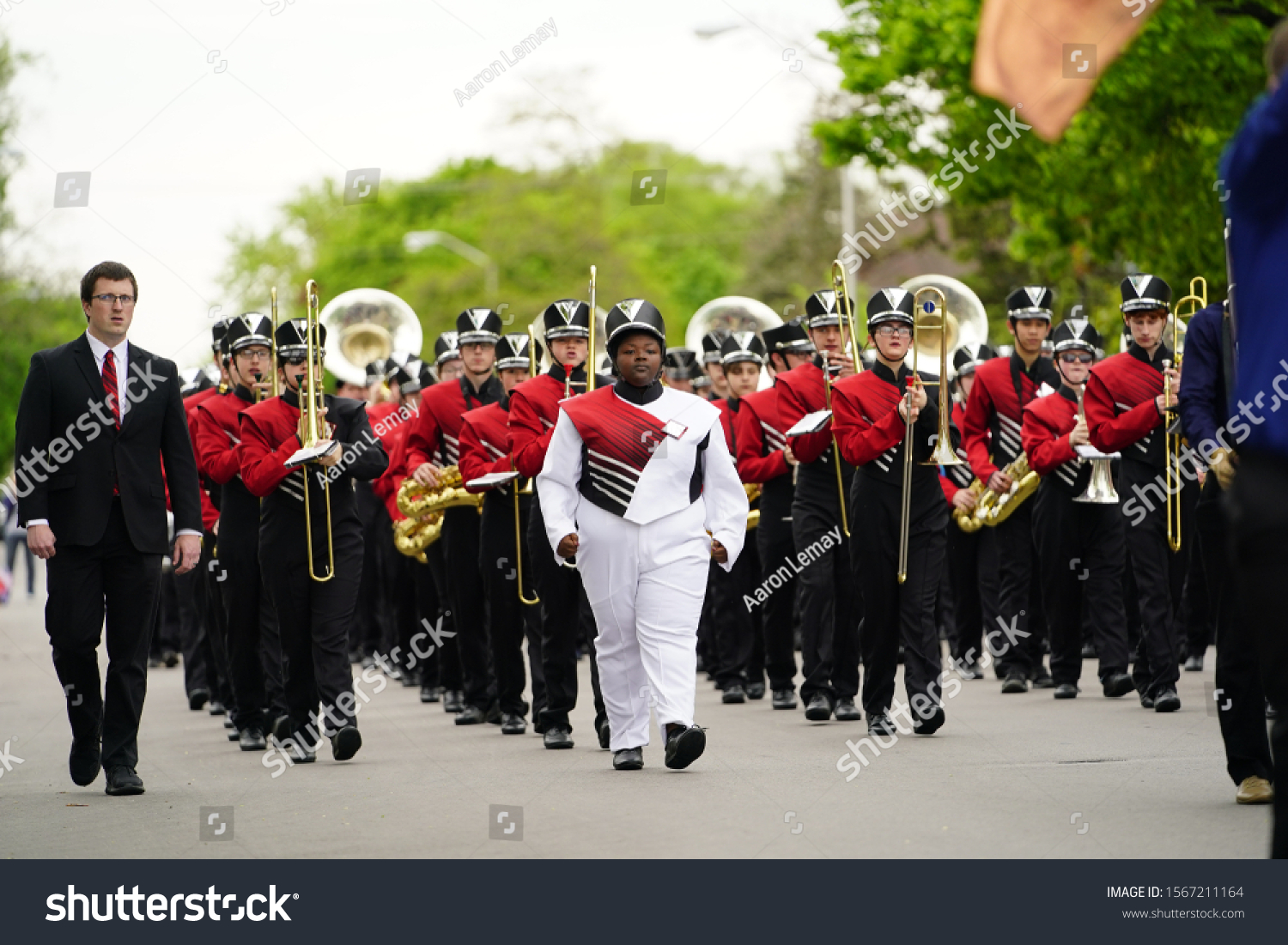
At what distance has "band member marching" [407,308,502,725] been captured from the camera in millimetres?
13188

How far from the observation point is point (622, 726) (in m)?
10.3

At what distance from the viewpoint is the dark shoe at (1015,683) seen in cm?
1425

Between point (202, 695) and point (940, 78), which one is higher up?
Answer: point (940, 78)

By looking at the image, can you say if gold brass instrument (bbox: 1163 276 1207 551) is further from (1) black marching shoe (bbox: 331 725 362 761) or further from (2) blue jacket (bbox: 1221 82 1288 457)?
(2) blue jacket (bbox: 1221 82 1288 457)

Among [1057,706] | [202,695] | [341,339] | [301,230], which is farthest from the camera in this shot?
[301,230]

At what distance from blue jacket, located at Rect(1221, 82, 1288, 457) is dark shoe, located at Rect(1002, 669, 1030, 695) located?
8.83m

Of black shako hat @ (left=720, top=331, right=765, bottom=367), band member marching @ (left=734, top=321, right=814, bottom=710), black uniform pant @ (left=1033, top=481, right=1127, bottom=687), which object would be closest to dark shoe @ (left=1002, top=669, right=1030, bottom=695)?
black uniform pant @ (left=1033, top=481, right=1127, bottom=687)

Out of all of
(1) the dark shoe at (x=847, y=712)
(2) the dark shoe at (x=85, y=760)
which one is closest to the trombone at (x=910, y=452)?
(1) the dark shoe at (x=847, y=712)

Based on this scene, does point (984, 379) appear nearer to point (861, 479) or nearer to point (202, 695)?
point (861, 479)

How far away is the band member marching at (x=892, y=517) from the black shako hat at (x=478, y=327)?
2.48 m

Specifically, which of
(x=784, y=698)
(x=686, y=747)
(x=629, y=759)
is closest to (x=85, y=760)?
(x=629, y=759)

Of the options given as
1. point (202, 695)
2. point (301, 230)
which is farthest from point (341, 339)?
point (301, 230)

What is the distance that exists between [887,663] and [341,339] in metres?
9.30

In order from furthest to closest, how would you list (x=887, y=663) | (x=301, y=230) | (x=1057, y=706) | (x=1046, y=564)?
(x=301, y=230) < (x=1046, y=564) < (x=1057, y=706) < (x=887, y=663)
